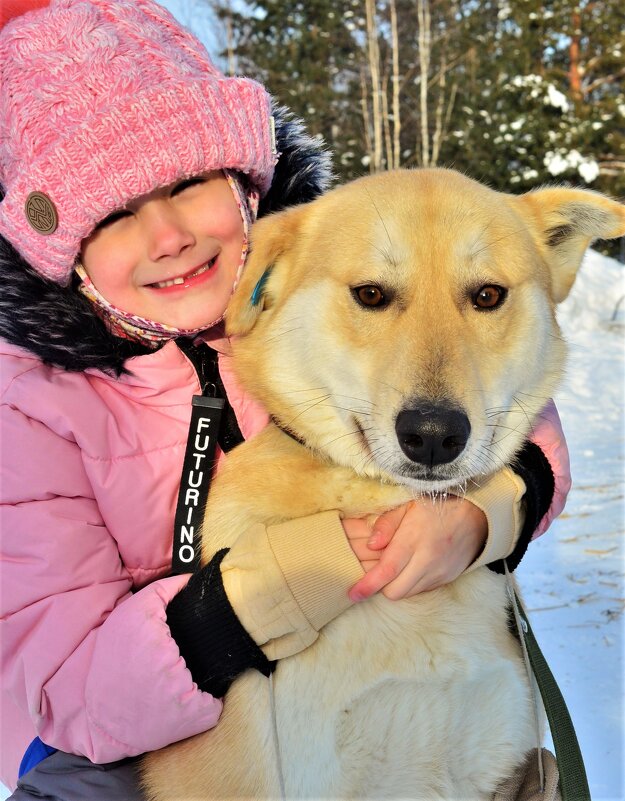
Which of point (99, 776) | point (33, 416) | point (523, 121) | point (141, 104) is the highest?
point (141, 104)

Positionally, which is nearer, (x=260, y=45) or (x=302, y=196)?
(x=302, y=196)

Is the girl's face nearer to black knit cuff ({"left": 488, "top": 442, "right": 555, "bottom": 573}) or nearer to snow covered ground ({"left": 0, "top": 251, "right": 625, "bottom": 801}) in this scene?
black knit cuff ({"left": 488, "top": 442, "right": 555, "bottom": 573})

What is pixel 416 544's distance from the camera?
163cm

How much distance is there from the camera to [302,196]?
2264 mm

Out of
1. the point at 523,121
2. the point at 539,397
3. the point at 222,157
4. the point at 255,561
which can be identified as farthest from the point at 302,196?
the point at 523,121

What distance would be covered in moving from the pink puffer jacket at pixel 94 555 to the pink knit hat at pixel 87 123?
328mm

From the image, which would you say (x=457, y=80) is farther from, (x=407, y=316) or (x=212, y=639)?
(x=212, y=639)

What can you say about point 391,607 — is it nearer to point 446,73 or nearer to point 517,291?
point 517,291

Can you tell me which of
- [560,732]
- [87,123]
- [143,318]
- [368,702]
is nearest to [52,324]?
[143,318]

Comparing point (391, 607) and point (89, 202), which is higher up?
point (89, 202)

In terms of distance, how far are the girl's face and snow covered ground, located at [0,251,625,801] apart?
97 centimetres

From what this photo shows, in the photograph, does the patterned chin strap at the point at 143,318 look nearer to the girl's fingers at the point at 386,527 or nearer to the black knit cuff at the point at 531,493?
the girl's fingers at the point at 386,527

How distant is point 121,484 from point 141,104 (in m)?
0.87

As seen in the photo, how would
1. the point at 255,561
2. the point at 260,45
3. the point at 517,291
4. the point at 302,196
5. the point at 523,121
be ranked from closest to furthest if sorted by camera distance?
the point at 255,561 → the point at 517,291 → the point at 302,196 → the point at 523,121 → the point at 260,45
